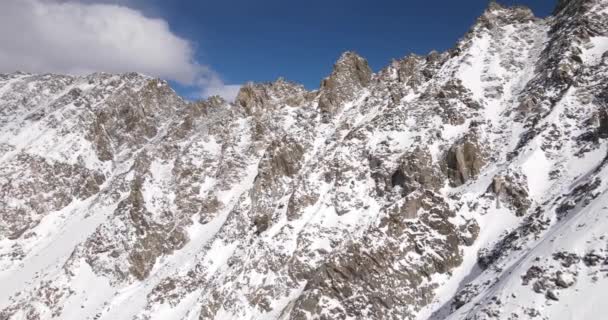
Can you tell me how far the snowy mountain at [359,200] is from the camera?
144 feet

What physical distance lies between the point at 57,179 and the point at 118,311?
5311 cm

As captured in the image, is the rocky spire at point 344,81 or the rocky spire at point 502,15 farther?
the rocky spire at point 344,81

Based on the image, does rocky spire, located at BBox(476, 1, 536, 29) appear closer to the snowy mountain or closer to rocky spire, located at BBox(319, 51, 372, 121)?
the snowy mountain

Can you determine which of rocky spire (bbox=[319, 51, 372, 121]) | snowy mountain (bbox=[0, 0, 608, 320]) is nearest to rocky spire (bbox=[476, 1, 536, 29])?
snowy mountain (bbox=[0, 0, 608, 320])

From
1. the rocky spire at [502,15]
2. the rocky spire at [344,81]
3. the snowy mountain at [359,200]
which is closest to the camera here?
the snowy mountain at [359,200]

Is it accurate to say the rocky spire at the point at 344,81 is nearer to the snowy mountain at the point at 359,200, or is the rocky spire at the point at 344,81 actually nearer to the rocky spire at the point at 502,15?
the snowy mountain at the point at 359,200

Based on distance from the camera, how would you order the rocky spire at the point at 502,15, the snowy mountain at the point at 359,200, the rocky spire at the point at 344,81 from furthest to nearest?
the rocky spire at the point at 344,81
the rocky spire at the point at 502,15
the snowy mountain at the point at 359,200

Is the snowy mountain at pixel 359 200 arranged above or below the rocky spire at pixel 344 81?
below

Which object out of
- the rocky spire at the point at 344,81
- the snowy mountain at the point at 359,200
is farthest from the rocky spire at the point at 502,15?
the rocky spire at the point at 344,81

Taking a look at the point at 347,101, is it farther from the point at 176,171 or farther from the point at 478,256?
the point at 478,256

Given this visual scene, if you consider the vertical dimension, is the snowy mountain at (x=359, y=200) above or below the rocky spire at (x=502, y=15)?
below

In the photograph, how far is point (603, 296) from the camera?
101 feet

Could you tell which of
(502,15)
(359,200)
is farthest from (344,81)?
(359,200)

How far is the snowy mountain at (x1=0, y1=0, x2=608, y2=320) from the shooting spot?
4400 cm
